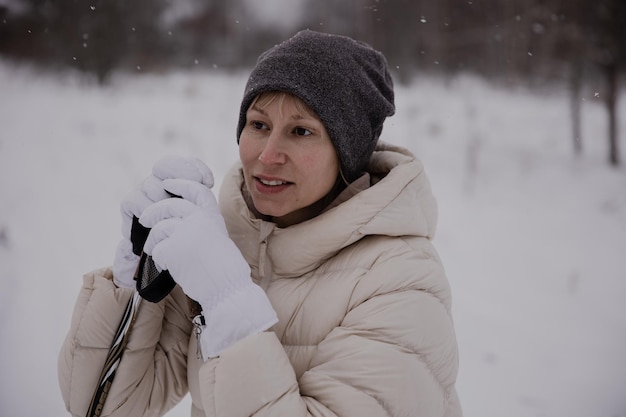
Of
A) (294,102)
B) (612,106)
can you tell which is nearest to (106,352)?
(294,102)

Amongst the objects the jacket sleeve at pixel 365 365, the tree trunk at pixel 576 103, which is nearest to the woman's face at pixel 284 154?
the jacket sleeve at pixel 365 365

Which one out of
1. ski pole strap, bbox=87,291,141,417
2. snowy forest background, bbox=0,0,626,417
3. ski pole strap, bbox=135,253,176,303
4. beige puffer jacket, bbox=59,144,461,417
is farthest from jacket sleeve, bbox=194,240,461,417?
snowy forest background, bbox=0,0,626,417

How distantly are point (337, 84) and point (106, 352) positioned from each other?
1036mm

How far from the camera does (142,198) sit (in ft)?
3.86

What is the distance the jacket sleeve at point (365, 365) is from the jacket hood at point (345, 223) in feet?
0.37

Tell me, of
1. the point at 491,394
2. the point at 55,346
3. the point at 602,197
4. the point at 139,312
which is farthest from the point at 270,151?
the point at 602,197

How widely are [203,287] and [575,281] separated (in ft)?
13.6

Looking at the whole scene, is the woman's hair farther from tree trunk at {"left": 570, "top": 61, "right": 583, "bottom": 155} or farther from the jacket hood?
tree trunk at {"left": 570, "top": 61, "right": 583, "bottom": 155}

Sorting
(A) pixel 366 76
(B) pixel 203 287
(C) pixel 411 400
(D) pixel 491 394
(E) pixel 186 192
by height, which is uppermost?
(A) pixel 366 76

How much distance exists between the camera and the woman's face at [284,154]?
119 centimetres

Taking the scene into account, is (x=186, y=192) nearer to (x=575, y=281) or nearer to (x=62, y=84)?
(x=575, y=281)

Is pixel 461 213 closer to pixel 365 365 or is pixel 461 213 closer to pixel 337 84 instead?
pixel 337 84

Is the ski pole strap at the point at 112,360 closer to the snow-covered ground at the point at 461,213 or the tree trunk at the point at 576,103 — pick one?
the snow-covered ground at the point at 461,213

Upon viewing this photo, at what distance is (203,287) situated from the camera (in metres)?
1.01
